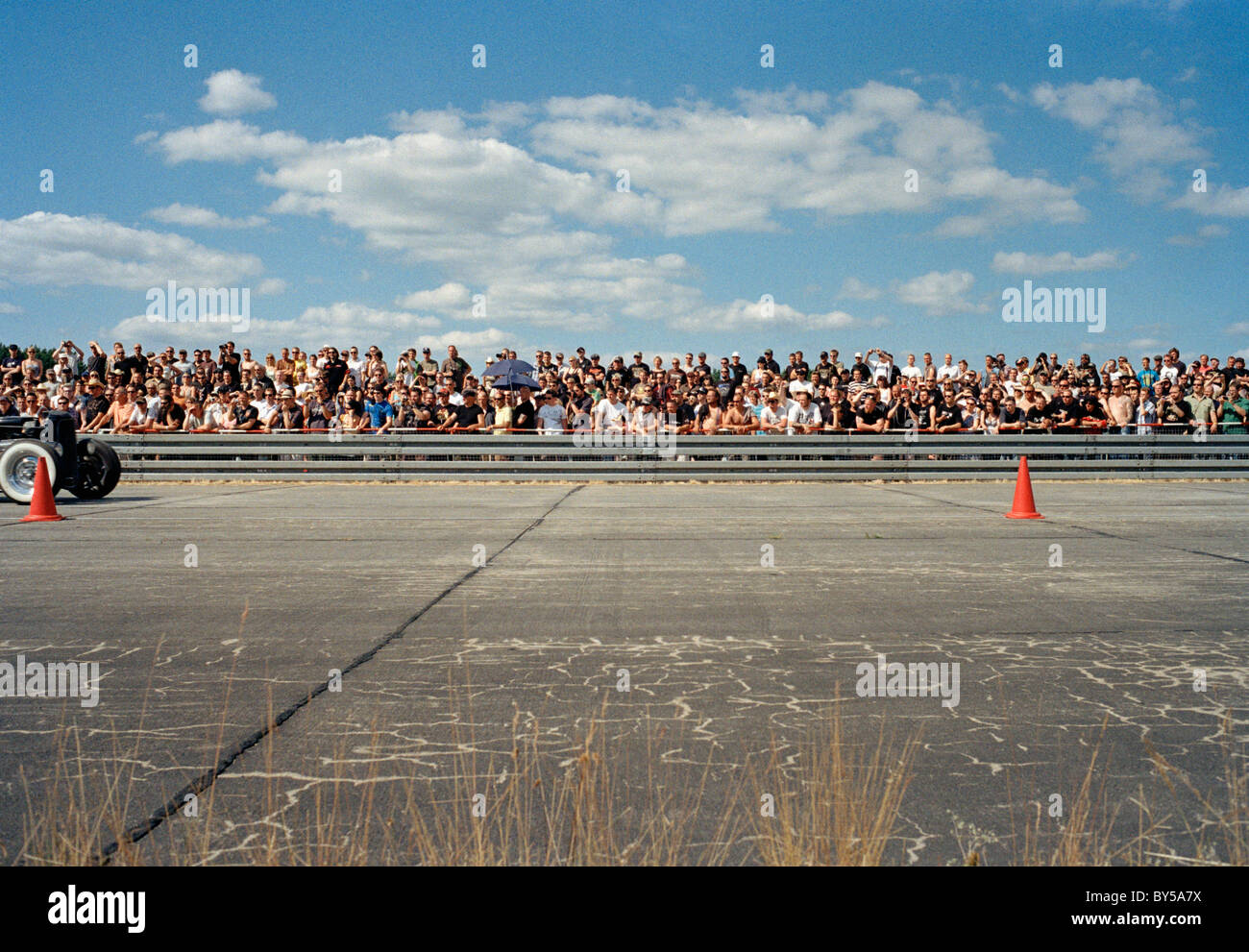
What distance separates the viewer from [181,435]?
70.6 ft

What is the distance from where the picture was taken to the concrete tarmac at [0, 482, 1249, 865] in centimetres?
340

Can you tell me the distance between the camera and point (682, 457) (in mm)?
21109

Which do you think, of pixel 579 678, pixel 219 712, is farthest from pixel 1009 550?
pixel 219 712

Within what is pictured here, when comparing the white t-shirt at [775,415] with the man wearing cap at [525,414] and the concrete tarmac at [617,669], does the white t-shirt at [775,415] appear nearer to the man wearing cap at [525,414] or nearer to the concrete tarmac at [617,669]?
the man wearing cap at [525,414]

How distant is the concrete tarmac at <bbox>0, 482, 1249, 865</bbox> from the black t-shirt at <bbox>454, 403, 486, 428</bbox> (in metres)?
10.5

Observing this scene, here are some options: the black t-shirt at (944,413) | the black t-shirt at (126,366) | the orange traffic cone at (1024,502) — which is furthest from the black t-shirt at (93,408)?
the orange traffic cone at (1024,502)

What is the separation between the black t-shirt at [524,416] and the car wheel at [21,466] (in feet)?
30.7

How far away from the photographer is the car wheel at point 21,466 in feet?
46.3

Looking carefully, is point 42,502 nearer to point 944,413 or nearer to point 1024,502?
point 1024,502

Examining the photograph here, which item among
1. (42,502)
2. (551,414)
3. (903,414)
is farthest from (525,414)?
(42,502)

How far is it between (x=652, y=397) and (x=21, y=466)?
11.9 meters
